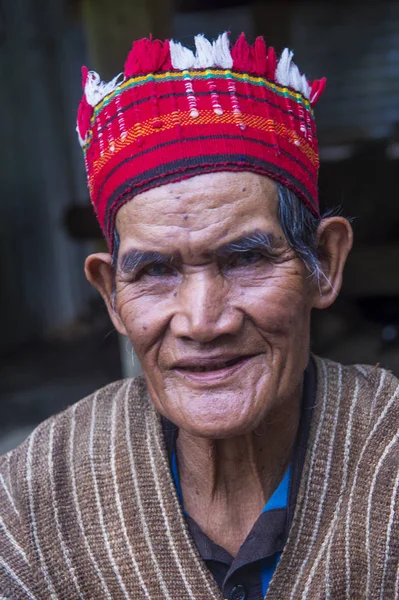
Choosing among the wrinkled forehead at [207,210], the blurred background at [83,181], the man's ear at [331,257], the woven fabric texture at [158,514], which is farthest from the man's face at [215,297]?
the blurred background at [83,181]

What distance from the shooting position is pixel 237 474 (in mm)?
2025

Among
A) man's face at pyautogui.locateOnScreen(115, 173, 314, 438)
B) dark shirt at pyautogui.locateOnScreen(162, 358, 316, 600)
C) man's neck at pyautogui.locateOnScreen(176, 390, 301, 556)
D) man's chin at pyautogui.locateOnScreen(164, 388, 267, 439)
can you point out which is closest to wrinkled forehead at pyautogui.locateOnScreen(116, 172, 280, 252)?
man's face at pyautogui.locateOnScreen(115, 173, 314, 438)

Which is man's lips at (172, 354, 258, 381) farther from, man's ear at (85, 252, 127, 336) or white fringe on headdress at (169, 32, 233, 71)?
white fringe on headdress at (169, 32, 233, 71)

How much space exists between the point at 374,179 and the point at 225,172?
4377 millimetres

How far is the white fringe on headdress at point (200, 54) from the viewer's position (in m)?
1.75

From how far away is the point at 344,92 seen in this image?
7.88 m

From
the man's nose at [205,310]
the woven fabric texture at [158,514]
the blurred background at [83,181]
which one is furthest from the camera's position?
the blurred background at [83,181]

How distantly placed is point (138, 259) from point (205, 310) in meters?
0.23

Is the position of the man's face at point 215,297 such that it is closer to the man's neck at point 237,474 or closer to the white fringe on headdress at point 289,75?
the man's neck at point 237,474

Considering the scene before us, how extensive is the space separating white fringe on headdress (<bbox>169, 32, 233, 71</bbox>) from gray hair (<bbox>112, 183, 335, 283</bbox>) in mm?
349

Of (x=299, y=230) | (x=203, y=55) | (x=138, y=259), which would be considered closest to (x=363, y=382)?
(x=299, y=230)

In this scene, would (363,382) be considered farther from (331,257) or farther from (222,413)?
(222,413)

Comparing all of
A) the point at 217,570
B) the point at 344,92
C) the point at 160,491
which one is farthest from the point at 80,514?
the point at 344,92

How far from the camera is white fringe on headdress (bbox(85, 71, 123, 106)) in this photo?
1854 millimetres
